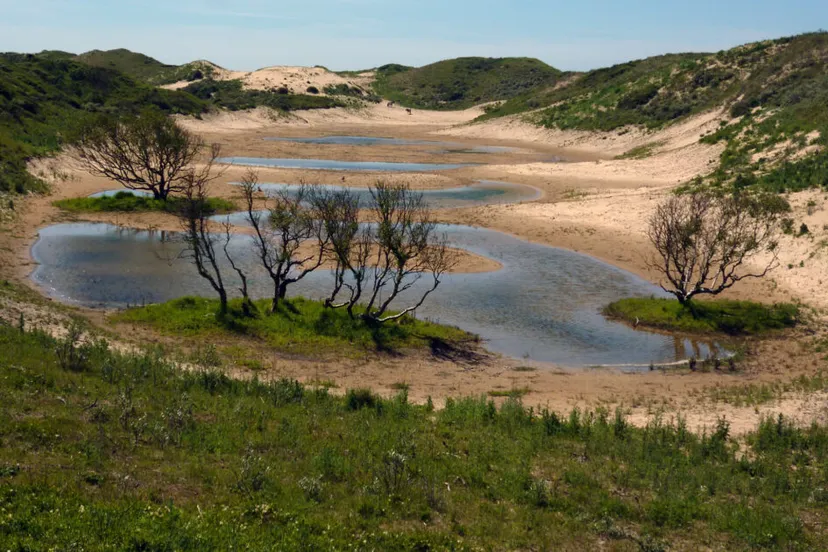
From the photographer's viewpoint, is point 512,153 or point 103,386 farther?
point 512,153

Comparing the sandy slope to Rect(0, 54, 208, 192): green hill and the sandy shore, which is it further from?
the sandy shore

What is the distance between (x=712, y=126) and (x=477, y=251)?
45.4 m

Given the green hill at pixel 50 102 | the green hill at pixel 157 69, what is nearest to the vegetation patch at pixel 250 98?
the green hill at pixel 157 69

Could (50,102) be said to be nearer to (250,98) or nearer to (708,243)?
(250,98)

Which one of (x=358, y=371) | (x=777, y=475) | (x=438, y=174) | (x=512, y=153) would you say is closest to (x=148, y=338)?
(x=358, y=371)

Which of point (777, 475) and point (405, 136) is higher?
point (405, 136)

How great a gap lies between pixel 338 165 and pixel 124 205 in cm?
3211

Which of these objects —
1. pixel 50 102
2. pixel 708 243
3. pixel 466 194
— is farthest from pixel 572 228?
pixel 50 102

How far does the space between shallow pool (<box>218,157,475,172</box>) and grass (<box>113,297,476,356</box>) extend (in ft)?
153

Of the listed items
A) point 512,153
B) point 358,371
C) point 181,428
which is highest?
point 512,153

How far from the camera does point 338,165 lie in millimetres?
79125

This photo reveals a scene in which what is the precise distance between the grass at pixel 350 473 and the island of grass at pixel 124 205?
107 ft

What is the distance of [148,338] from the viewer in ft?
83.7

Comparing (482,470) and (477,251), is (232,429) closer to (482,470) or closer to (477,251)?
(482,470)
